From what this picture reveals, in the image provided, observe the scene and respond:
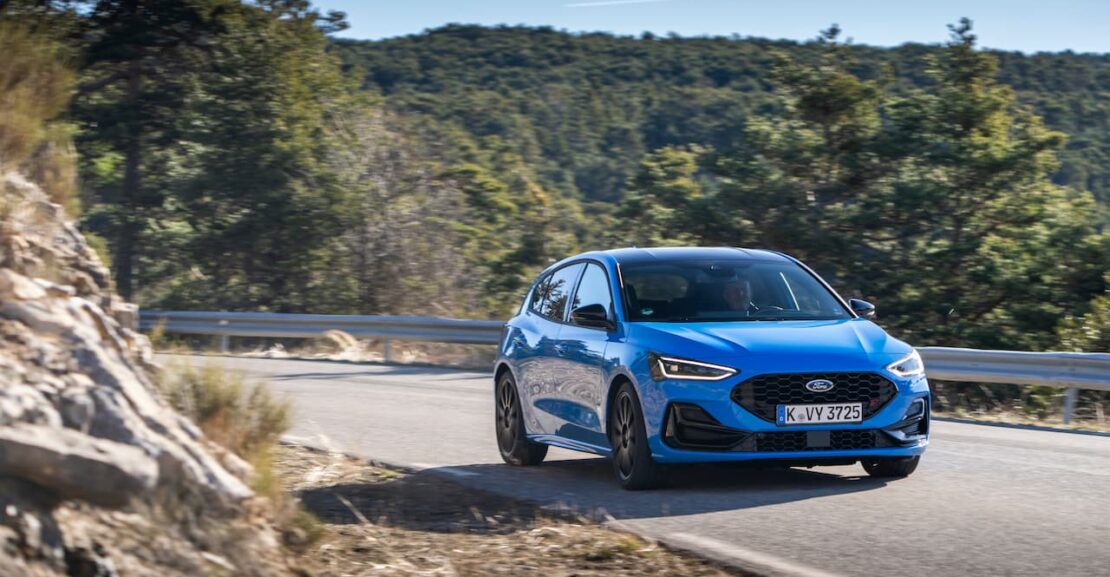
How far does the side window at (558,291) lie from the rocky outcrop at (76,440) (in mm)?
4657

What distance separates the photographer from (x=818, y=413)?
357 inches

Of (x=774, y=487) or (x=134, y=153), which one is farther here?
(x=134, y=153)

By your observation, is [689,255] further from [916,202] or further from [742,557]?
[916,202]

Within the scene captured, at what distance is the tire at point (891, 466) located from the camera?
9742 mm

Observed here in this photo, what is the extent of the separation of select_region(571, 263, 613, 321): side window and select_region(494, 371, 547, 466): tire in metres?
0.93

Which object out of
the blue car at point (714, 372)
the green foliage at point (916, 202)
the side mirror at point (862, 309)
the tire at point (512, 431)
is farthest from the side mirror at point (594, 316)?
the green foliage at point (916, 202)

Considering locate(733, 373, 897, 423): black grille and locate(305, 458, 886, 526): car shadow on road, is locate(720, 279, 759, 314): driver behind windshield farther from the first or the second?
locate(733, 373, 897, 423): black grille

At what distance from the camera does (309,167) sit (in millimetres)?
33531

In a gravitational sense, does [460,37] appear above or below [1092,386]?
above

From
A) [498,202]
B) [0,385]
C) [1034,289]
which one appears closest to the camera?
[0,385]

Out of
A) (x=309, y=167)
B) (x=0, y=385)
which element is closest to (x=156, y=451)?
(x=0, y=385)

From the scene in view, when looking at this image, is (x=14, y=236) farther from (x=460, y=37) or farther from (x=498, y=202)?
(x=460, y=37)

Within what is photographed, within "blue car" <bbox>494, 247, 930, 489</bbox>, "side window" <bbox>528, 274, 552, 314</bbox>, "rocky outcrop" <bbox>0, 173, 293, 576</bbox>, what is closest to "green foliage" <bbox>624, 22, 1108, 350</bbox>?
"side window" <bbox>528, 274, 552, 314</bbox>

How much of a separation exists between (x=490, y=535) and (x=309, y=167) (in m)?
26.5
